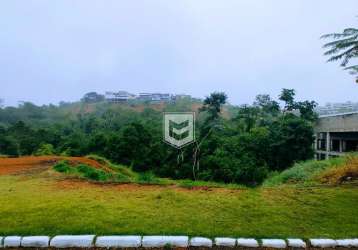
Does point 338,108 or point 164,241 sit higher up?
point 338,108

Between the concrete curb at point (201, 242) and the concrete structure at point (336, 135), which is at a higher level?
the concrete structure at point (336, 135)

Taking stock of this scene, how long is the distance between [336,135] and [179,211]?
24.3m

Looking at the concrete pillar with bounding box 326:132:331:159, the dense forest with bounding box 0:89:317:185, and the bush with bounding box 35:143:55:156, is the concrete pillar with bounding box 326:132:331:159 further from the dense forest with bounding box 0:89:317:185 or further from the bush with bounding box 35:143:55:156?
the bush with bounding box 35:143:55:156

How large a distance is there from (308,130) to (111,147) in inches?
583

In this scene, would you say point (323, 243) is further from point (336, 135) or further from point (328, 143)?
point (328, 143)

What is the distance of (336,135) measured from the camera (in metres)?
26.7

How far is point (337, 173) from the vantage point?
8812 millimetres

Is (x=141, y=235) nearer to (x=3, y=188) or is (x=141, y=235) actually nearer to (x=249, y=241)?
(x=249, y=241)

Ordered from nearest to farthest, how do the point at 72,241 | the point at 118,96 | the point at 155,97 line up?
1. the point at 72,241
2. the point at 155,97
3. the point at 118,96

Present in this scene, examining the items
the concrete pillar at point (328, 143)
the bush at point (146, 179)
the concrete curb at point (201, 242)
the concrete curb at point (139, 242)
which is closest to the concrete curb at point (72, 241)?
the concrete curb at point (139, 242)

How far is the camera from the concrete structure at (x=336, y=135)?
898 inches

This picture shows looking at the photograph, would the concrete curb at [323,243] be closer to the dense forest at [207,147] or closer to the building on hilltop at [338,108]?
the dense forest at [207,147]

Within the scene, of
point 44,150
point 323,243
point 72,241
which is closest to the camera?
point 72,241

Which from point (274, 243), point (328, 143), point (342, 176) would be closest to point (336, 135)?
point (328, 143)
